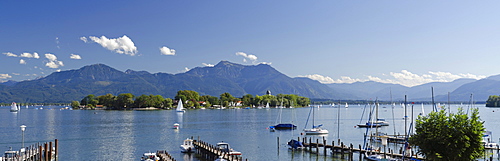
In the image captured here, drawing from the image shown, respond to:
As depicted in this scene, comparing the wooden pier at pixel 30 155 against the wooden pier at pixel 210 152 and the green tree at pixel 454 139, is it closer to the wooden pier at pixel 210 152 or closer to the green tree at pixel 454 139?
the wooden pier at pixel 210 152

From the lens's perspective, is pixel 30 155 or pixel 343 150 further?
pixel 343 150

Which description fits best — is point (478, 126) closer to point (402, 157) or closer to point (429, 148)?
point (429, 148)

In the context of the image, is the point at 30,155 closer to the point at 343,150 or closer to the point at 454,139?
the point at 343,150

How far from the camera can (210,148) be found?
2067 inches

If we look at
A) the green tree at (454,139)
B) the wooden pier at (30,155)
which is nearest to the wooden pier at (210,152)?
the wooden pier at (30,155)

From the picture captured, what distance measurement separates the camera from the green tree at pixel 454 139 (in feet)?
104

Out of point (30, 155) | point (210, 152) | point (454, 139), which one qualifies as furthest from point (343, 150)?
point (30, 155)

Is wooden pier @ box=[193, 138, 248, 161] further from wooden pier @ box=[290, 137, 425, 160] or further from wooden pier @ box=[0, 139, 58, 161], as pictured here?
wooden pier @ box=[0, 139, 58, 161]

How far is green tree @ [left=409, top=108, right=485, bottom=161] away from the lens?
31.7m

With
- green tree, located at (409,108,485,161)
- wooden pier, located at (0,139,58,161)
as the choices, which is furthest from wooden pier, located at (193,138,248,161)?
green tree, located at (409,108,485,161)

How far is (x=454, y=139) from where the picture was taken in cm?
3175

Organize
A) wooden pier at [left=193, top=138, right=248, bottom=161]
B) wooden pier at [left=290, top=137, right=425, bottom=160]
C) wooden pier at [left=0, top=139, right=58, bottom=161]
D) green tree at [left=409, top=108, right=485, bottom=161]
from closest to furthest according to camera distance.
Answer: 1. green tree at [left=409, top=108, right=485, bottom=161]
2. wooden pier at [left=0, top=139, right=58, bottom=161]
3. wooden pier at [left=193, top=138, right=248, bottom=161]
4. wooden pier at [left=290, top=137, right=425, bottom=160]

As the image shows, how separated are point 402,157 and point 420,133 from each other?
10.1 meters

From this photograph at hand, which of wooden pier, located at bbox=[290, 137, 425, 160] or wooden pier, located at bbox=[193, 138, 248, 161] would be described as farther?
wooden pier, located at bbox=[290, 137, 425, 160]
